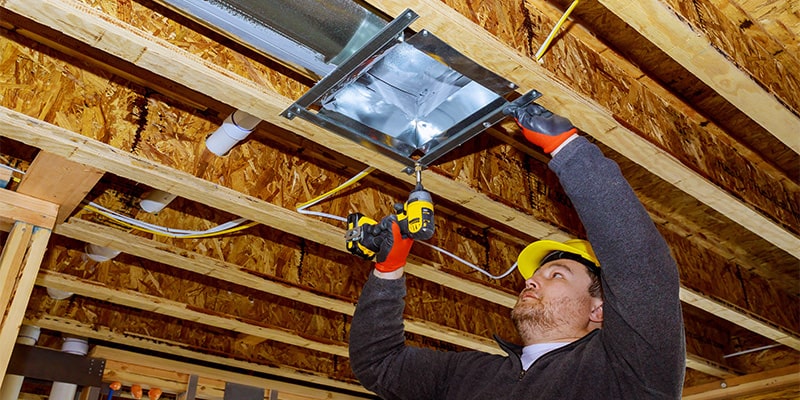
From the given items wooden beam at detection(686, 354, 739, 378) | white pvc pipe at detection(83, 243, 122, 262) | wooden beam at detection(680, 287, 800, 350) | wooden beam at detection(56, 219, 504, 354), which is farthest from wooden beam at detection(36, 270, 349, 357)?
wooden beam at detection(686, 354, 739, 378)

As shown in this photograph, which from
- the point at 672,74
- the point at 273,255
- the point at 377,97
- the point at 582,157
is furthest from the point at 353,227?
the point at 672,74

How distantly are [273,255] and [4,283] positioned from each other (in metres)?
1.00

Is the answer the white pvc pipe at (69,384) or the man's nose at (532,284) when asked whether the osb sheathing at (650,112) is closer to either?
the man's nose at (532,284)

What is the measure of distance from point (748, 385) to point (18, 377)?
4.26 m

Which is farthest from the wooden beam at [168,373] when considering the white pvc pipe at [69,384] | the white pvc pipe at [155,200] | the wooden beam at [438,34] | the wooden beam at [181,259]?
the wooden beam at [438,34]

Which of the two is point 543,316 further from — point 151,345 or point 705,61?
point 151,345

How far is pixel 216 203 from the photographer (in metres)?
2.16

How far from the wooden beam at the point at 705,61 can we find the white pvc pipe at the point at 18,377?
3.08m

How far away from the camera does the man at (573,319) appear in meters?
1.20

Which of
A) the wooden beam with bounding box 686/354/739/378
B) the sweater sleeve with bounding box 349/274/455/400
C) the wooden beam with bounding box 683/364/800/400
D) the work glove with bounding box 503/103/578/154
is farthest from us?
the wooden beam with bounding box 683/364/800/400

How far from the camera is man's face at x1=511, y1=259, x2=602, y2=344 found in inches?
61.1

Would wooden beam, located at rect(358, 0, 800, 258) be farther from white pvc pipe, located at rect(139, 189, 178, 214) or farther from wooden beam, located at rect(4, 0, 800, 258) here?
white pvc pipe, located at rect(139, 189, 178, 214)

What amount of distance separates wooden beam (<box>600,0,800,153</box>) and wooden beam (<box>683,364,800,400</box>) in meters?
2.51

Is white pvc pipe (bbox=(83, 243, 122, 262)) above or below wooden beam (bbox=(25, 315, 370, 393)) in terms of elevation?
above
